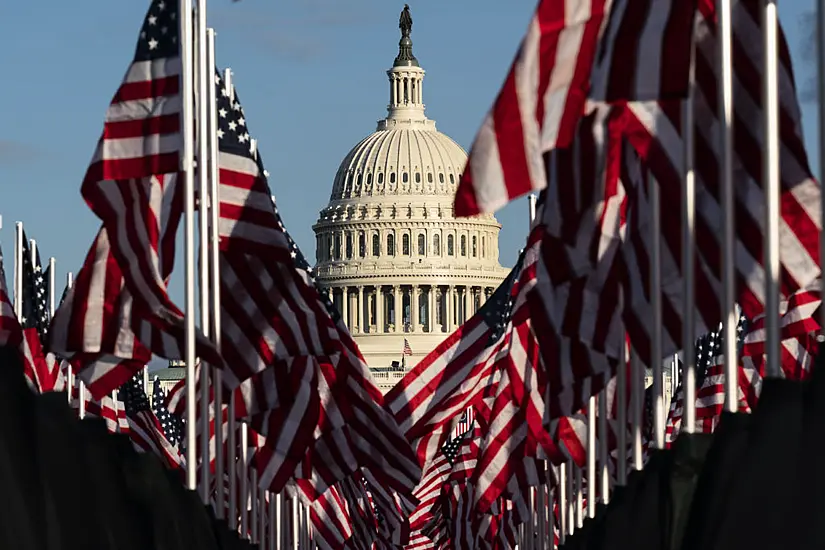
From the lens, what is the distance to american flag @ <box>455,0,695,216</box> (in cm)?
1579

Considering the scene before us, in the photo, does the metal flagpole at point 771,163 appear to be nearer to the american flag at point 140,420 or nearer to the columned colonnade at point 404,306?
the american flag at point 140,420

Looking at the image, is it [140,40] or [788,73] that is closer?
[788,73]

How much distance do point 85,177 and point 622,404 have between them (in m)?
7.88

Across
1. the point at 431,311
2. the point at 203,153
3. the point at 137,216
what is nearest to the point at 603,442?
the point at 203,153

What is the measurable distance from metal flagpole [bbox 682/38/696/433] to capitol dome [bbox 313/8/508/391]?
163m

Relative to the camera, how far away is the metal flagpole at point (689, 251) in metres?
19.0

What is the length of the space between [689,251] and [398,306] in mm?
168348

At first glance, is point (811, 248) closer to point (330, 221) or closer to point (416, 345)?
point (416, 345)

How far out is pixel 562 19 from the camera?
56.7 feet

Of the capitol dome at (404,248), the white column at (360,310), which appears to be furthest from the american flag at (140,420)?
the white column at (360,310)

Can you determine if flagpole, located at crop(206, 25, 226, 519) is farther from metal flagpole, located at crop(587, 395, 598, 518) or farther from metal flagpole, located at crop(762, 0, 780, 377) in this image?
metal flagpole, located at crop(762, 0, 780, 377)

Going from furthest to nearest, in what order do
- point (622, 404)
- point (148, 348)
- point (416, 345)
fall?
point (416, 345) → point (622, 404) → point (148, 348)

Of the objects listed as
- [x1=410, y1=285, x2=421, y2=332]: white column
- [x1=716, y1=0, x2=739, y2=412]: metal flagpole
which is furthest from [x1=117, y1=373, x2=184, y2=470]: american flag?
[x1=410, y1=285, x2=421, y2=332]: white column

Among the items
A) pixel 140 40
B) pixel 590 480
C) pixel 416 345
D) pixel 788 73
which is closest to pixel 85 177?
pixel 140 40
